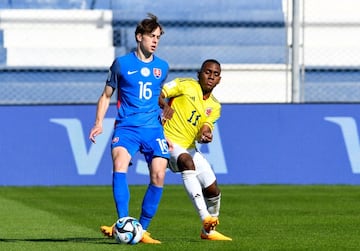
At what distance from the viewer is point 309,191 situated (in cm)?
1634

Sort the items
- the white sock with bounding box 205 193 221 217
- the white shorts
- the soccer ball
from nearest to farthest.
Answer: the soccer ball → the white shorts → the white sock with bounding box 205 193 221 217

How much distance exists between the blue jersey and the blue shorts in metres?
0.05

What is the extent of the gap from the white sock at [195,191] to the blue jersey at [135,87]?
749 mm

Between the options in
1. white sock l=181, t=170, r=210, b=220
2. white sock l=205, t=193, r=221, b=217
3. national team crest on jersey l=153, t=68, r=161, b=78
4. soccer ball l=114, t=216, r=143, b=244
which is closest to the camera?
soccer ball l=114, t=216, r=143, b=244

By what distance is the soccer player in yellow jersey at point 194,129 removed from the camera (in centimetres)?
992

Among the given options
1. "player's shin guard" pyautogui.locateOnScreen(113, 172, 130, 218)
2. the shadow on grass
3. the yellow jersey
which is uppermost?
the yellow jersey

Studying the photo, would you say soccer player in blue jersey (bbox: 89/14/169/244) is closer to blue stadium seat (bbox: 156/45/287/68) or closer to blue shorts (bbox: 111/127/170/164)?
blue shorts (bbox: 111/127/170/164)

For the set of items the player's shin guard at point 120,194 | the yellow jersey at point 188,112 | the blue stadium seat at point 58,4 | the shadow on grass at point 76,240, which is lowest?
the blue stadium seat at point 58,4

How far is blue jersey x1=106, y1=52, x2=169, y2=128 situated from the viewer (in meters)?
9.27

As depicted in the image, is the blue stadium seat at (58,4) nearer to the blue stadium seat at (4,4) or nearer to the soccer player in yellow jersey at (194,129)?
the blue stadium seat at (4,4)

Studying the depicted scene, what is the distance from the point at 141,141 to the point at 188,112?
1.18m

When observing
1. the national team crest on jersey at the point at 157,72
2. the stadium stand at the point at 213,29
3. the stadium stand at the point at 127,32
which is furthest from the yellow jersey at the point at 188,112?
the stadium stand at the point at 213,29

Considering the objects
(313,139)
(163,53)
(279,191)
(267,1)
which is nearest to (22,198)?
(279,191)

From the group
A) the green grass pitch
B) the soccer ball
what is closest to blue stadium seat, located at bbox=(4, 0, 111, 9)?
the green grass pitch
